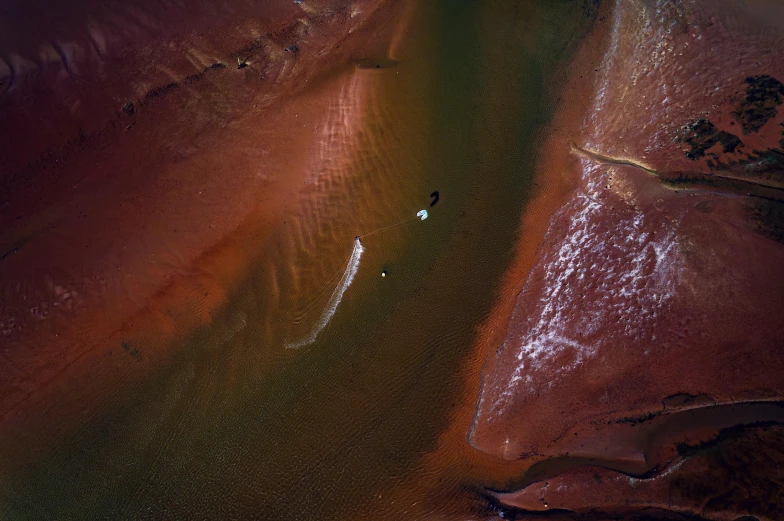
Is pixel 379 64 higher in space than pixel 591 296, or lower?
higher

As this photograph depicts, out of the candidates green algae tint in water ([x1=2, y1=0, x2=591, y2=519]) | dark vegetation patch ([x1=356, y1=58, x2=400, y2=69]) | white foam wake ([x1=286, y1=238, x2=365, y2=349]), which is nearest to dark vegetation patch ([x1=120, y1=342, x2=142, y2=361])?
green algae tint in water ([x1=2, y1=0, x2=591, y2=519])

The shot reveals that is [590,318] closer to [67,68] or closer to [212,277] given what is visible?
[212,277]

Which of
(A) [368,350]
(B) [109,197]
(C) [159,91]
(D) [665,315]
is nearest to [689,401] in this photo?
(D) [665,315]

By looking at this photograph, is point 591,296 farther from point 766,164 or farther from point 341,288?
point 341,288

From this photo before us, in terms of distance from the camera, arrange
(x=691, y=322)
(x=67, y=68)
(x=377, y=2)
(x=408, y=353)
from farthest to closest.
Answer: (x=377, y=2) → (x=67, y=68) → (x=408, y=353) → (x=691, y=322)

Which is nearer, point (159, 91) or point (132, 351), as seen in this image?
point (132, 351)

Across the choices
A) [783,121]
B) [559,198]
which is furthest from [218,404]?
[783,121]

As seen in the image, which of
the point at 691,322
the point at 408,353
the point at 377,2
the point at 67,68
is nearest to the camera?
the point at 691,322
